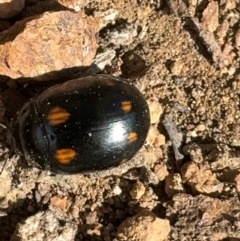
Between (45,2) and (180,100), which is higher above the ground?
(45,2)

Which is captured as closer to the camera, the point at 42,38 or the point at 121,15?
the point at 42,38

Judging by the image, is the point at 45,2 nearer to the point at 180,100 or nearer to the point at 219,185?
the point at 180,100

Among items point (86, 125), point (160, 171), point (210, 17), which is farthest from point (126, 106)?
point (210, 17)

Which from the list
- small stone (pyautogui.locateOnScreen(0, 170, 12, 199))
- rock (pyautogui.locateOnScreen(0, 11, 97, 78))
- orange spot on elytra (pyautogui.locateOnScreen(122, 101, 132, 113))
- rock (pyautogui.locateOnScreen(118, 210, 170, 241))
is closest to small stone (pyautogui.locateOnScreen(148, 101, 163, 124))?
orange spot on elytra (pyautogui.locateOnScreen(122, 101, 132, 113))

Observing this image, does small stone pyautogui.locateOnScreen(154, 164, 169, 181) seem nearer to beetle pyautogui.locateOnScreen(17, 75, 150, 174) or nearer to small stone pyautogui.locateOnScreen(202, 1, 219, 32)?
beetle pyautogui.locateOnScreen(17, 75, 150, 174)

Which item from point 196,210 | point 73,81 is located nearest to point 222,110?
point 196,210

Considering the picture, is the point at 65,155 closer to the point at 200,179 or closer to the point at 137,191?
the point at 137,191
